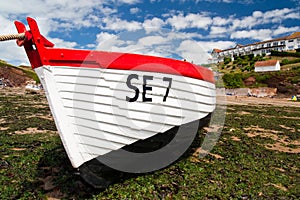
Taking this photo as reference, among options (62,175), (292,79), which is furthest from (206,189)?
(292,79)

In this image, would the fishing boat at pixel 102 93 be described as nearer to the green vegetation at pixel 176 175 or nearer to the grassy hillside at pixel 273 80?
the green vegetation at pixel 176 175

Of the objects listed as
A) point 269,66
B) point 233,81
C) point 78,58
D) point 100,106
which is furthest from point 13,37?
point 269,66

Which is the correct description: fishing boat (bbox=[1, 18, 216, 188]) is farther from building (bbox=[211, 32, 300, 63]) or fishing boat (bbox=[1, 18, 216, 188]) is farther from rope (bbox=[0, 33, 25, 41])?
building (bbox=[211, 32, 300, 63])

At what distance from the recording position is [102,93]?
463cm

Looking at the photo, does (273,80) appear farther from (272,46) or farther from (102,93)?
(102,93)

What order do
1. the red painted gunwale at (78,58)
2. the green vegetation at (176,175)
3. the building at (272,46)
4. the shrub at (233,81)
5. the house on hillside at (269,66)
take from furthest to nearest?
the building at (272,46)
the house on hillside at (269,66)
the shrub at (233,81)
the green vegetation at (176,175)
the red painted gunwale at (78,58)

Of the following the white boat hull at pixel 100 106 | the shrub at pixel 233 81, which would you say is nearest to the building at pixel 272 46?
the shrub at pixel 233 81

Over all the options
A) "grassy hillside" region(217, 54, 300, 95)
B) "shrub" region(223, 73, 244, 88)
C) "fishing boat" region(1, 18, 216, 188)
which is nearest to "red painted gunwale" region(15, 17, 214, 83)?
"fishing boat" region(1, 18, 216, 188)

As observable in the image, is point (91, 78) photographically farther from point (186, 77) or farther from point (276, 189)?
point (276, 189)

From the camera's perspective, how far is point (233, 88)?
57.6m

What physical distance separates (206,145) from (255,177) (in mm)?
3094

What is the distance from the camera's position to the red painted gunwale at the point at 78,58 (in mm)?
4371

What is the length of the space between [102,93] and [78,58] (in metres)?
0.79

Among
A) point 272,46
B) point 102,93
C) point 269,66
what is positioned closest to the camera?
point 102,93
